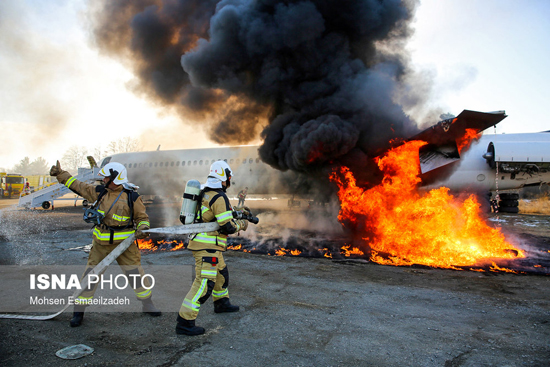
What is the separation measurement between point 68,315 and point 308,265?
4.61 meters

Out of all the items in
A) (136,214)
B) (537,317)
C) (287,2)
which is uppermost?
(287,2)

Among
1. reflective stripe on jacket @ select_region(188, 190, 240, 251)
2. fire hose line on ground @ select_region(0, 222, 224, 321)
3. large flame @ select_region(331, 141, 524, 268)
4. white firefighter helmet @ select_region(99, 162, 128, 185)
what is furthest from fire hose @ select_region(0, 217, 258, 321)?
large flame @ select_region(331, 141, 524, 268)

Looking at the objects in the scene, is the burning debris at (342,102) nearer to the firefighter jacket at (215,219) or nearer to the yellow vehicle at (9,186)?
the firefighter jacket at (215,219)

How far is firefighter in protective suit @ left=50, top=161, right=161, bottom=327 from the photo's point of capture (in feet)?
13.2

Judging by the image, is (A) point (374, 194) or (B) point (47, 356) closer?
(B) point (47, 356)

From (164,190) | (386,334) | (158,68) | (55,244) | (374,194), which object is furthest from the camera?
(164,190)

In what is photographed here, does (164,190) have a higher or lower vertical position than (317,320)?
higher

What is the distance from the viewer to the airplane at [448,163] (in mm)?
9969

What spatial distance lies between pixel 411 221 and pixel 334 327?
6206mm

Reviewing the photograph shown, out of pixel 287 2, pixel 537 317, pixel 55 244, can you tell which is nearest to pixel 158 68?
pixel 287 2

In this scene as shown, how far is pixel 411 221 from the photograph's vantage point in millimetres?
9164

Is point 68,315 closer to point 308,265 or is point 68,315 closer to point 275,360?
point 275,360

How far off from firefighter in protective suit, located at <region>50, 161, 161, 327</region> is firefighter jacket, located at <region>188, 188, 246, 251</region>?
2.39 feet

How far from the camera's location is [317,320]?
4113 mm
